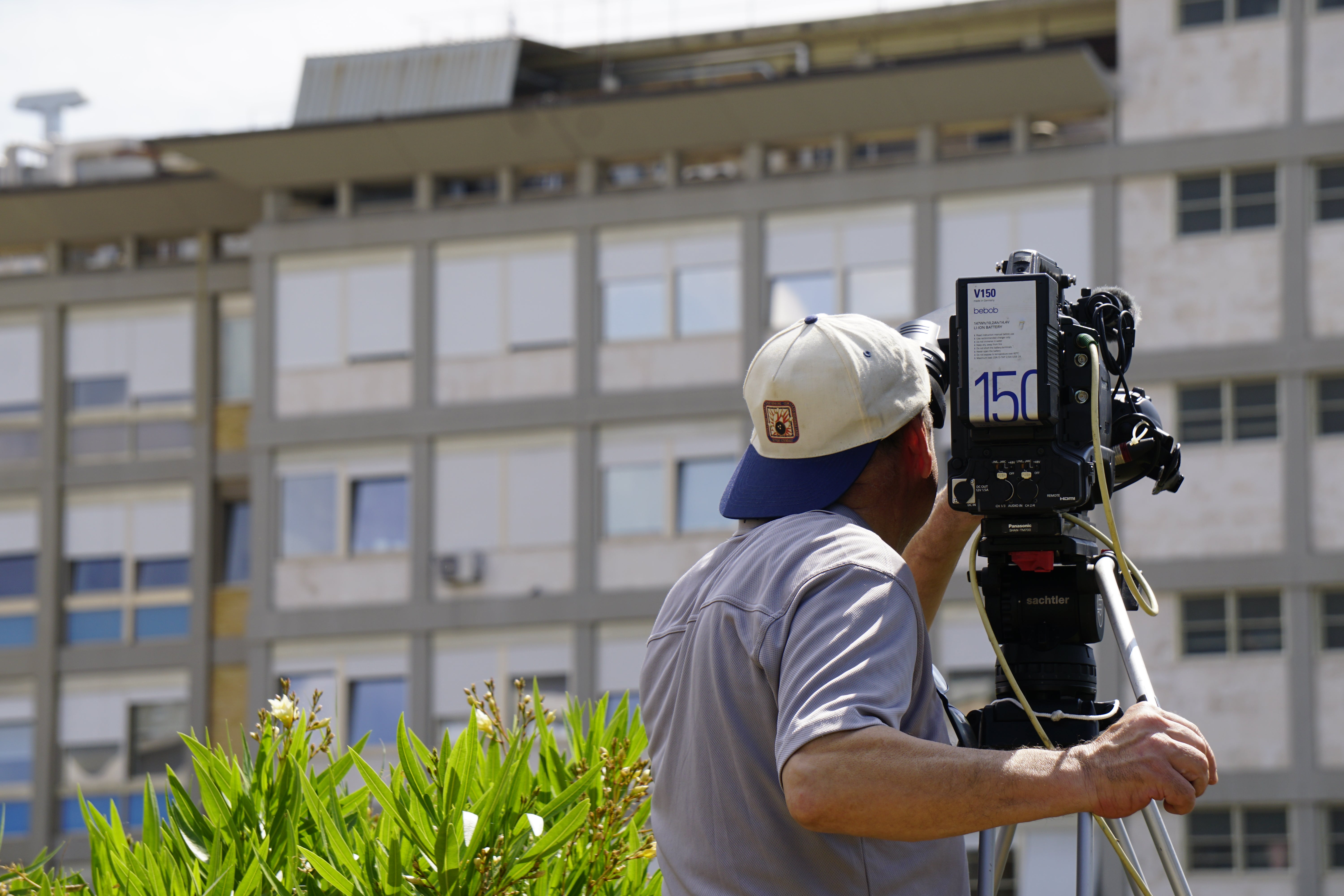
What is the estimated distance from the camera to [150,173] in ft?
96.8

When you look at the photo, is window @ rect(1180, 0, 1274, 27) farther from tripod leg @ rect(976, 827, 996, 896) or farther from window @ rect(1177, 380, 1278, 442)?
tripod leg @ rect(976, 827, 996, 896)

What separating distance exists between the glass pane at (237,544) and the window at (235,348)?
181 cm

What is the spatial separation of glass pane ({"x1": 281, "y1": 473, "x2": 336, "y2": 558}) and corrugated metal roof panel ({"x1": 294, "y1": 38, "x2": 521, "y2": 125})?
535cm

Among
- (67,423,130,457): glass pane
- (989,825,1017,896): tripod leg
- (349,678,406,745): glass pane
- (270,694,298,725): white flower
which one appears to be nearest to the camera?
(989,825,1017,896): tripod leg

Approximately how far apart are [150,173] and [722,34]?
9.64m

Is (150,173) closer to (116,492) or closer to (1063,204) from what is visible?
(116,492)

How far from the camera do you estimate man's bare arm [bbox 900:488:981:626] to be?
322 centimetres

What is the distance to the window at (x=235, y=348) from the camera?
29156 millimetres

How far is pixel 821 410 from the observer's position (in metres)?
2.63

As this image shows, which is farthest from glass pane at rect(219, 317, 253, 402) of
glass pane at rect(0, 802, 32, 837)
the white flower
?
the white flower

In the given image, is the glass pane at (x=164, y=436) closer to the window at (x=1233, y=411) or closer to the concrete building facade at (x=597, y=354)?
the concrete building facade at (x=597, y=354)

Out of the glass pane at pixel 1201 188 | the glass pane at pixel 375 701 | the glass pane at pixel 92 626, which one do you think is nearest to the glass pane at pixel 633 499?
the glass pane at pixel 375 701

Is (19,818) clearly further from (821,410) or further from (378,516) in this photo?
(821,410)

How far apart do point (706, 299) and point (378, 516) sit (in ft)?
19.4
